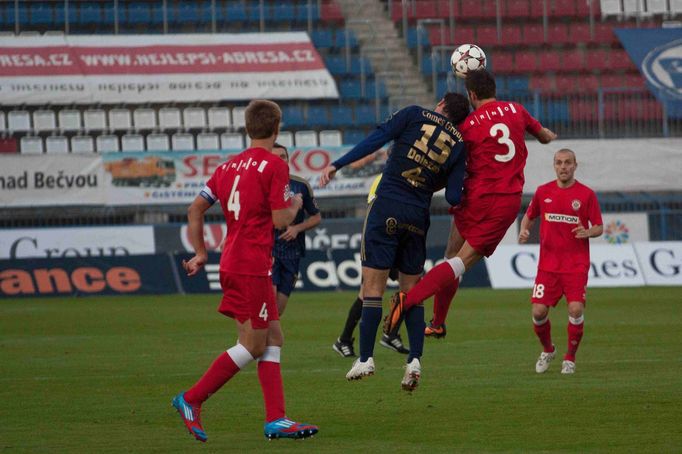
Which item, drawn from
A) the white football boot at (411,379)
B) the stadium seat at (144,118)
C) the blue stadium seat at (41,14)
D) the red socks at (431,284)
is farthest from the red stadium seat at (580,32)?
the white football boot at (411,379)

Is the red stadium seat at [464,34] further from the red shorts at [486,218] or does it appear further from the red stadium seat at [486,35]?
the red shorts at [486,218]

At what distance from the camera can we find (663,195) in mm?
29516

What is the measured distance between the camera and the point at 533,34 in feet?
114

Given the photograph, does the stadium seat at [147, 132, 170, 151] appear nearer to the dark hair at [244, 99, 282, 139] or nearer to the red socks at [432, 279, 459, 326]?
the red socks at [432, 279, 459, 326]

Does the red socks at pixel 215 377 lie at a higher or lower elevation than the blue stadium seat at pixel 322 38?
lower

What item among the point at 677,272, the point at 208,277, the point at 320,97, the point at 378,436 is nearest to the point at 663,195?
the point at 677,272

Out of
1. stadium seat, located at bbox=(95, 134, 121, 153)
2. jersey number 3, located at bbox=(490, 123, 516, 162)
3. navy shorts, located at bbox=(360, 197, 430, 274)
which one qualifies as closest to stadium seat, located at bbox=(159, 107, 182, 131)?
stadium seat, located at bbox=(95, 134, 121, 153)

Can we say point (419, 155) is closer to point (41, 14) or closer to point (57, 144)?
point (57, 144)

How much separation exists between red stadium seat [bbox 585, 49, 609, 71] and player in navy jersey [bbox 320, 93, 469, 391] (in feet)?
81.5

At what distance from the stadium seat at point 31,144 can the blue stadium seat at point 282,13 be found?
788 cm

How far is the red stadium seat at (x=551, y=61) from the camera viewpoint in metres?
33.8

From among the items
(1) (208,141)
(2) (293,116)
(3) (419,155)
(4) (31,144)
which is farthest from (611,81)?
(3) (419,155)

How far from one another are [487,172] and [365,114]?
71.2ft

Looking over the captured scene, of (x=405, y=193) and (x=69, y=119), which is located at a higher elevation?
(x=405, y=193)
